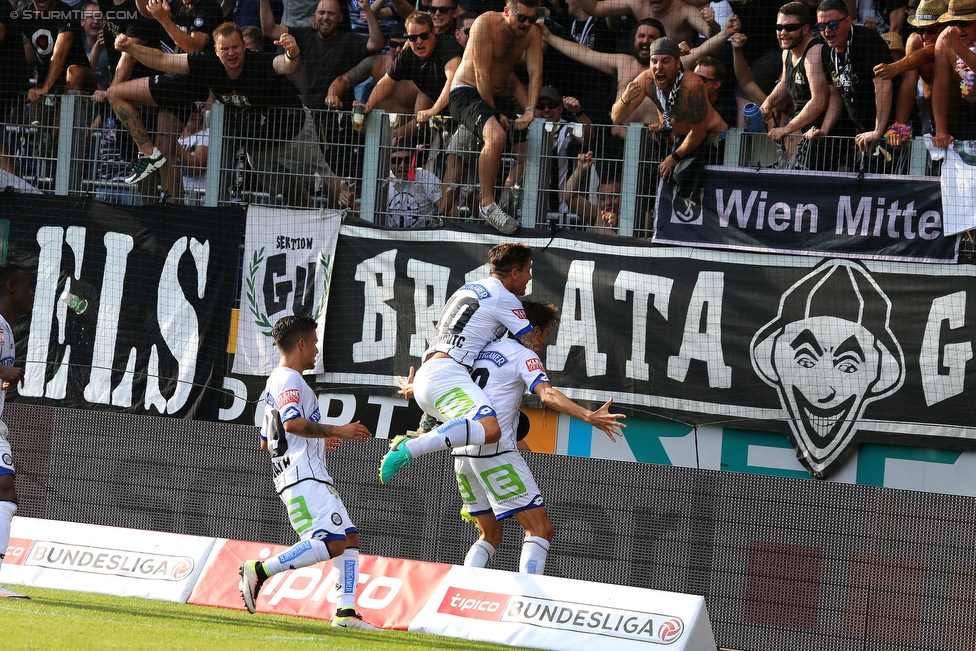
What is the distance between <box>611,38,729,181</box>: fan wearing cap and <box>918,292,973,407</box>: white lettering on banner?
2.49m

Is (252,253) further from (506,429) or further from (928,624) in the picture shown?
(928,624)

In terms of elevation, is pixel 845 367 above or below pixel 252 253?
below

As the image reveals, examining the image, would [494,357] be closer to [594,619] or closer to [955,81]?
[594,619]

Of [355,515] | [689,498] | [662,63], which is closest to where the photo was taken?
[689,498]

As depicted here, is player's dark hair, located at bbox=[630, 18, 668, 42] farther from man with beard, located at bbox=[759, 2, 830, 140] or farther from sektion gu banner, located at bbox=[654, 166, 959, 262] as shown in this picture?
sektion gu banner, located at bbox=[654, 166, 959, 262]

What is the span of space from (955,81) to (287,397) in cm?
656

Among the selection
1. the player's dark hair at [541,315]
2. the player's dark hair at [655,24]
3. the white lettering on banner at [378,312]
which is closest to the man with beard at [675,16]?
the player's dark hair at [655,24]

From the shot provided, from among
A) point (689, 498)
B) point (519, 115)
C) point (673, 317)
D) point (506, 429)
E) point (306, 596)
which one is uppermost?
point (519, 115)

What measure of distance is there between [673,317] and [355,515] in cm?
350

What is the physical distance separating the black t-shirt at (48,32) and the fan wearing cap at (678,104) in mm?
6705

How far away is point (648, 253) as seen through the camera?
10500 mm

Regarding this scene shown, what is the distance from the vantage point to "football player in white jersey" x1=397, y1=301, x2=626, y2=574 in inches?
276

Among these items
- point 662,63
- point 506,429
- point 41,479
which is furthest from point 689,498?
point 41,479

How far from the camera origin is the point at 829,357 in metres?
9.95
